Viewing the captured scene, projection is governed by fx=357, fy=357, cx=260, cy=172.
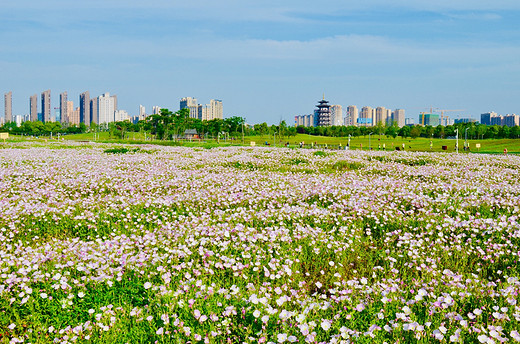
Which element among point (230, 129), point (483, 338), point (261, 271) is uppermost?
point (230, 129)

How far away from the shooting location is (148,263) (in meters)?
4.78

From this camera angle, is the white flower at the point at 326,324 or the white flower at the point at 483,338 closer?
the white flower at the point at 483,338

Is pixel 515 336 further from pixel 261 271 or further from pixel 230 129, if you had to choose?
pixel 230 129

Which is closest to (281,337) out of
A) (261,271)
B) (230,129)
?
(261,271)

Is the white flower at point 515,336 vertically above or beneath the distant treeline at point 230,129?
beneath

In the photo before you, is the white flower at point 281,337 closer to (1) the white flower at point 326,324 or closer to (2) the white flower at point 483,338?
(1) the white flower at point 326,324

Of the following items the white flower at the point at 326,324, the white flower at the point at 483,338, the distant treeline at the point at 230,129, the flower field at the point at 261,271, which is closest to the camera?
the white flower at the point at 483,338

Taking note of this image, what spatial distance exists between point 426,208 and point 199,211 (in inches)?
194

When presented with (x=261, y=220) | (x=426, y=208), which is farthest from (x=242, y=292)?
(x=426, y=208)

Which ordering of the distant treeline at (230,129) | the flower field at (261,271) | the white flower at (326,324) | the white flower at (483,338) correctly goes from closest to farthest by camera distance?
1. the white flower at (483,338)
2. the white flower at (326,324)
3. the flower field at (261,271)
4. the distant treeline at (230,129)

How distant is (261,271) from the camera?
15.4 ft

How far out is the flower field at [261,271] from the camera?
3.26 meters

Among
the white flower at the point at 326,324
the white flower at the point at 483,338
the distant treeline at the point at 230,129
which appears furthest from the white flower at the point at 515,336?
the distant treeline at the point at 230,129

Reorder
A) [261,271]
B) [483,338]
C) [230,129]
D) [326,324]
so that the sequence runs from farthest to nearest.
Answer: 1. [230,129]
2. [261,271]
3. [326,324]
4. [483,338]
